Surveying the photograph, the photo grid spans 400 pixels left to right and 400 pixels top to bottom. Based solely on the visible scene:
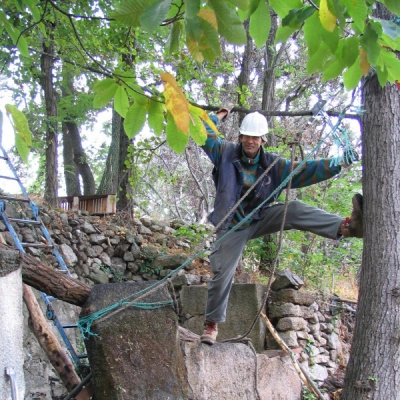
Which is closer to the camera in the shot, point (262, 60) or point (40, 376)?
point (40, 376)


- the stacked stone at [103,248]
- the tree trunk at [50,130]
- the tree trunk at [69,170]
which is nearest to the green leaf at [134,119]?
the stacked stone at [103,248]

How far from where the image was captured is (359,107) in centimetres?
340

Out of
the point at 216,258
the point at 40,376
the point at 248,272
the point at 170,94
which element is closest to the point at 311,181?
the point at 216,258

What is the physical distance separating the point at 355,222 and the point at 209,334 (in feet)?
4.88

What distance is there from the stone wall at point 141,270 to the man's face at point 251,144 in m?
2.10

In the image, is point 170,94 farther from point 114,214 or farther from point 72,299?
point 114,214

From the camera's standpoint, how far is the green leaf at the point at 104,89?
2248 millimetres

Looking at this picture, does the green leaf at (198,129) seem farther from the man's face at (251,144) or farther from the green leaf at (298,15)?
the man's face at (251,144)

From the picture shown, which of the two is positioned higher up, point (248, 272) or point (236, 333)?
point (248, 272)

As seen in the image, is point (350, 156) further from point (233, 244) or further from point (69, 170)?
point (69, 170)

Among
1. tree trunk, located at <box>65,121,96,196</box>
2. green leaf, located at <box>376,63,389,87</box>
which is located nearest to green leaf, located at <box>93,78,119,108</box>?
green leaf, located at <box>376,63,389,87</box>

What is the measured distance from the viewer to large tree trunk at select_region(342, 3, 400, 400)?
3.04 m

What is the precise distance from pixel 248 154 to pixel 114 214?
4909 mm

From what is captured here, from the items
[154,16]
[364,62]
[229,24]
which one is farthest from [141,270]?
[154,16]
